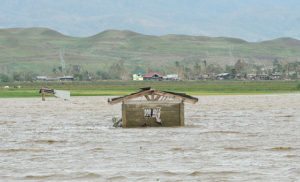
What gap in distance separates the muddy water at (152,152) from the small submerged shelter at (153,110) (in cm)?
87

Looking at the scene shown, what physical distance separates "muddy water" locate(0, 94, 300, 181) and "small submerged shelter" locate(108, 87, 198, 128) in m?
0.87

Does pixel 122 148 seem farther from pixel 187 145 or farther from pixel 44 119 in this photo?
pixel 44 119

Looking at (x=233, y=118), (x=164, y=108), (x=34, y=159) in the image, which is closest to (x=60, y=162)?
(x=34, y=159)

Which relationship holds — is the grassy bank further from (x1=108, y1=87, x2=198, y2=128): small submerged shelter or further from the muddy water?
the muddy water

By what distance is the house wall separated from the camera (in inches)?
1825

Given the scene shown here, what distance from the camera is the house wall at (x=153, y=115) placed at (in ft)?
152

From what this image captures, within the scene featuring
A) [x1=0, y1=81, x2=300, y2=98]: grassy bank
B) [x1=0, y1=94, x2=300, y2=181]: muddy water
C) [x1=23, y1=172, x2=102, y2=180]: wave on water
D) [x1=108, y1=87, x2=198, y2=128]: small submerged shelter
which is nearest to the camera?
[x1=23, y1=172, x2=102, y2=180]: wave on water

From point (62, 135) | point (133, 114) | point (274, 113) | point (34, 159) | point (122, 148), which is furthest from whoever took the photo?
point (274, 113)

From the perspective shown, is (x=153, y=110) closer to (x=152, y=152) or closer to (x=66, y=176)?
(x=152, y=152)

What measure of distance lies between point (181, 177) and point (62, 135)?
55.6 feet

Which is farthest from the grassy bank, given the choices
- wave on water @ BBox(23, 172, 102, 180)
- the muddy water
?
wave on water @ BBox(23, 172, 102, 180)

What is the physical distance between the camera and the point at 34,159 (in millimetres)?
32906

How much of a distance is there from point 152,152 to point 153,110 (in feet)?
40.0

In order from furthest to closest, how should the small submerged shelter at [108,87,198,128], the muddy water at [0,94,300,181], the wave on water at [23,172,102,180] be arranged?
the small submerged shelter at [108,87,198,128], the muddy water at [0,94,300,181], the wave on water at [23,172,102,180]
